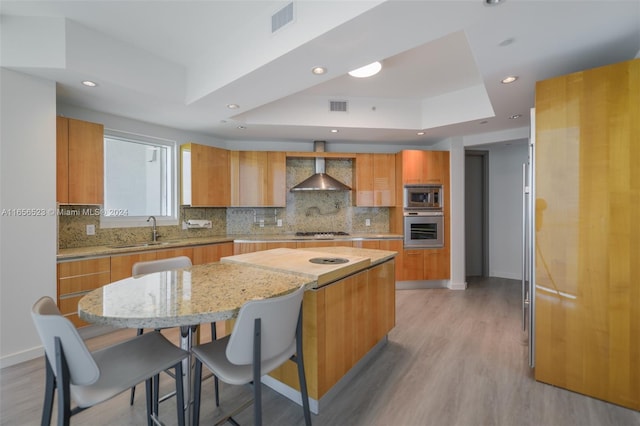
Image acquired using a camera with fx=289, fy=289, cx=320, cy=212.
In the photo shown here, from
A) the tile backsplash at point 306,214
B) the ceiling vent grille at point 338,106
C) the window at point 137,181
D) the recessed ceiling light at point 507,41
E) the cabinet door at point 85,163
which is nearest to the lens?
the recessed ceiling light at point 507,41

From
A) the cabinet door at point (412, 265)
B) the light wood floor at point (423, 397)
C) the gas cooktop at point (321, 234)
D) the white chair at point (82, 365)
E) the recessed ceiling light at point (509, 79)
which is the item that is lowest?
the light wood floor at point (423, 397)

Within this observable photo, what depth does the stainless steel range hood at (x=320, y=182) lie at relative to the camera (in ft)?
15.3

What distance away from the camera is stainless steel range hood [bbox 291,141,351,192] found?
467 cm

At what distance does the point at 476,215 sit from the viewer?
5629 mm

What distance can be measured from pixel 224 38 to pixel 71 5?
1.14 m

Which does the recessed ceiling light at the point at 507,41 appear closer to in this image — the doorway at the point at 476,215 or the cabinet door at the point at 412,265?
the cabinet door at the point at 412,265

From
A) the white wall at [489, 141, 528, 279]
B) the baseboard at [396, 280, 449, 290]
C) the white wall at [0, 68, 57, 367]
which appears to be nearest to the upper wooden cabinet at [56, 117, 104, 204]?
the white wall at [0, 68, 57, 367]

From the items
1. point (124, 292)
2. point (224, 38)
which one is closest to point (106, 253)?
point (124, 292)

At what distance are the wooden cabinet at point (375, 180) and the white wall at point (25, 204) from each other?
394cm

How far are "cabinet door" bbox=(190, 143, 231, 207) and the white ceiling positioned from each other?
57cm

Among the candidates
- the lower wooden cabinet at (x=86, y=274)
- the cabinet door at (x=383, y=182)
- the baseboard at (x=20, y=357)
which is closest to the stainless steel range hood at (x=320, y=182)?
the cabinet door at (x=383, y=182)

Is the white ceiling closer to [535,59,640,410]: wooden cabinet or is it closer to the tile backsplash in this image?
[535,59,640,410]: wooden cabinet

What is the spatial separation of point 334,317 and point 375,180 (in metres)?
3.45

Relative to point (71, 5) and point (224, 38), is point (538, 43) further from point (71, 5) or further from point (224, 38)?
point (71, 5)
